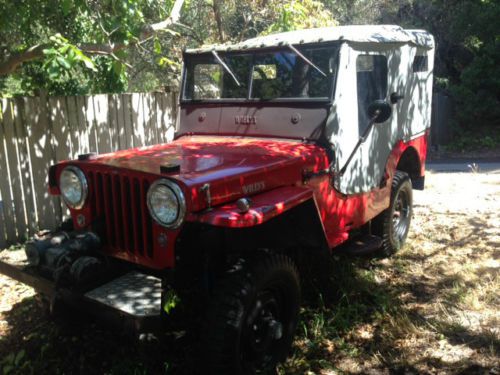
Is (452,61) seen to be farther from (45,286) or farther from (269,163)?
(45,286)

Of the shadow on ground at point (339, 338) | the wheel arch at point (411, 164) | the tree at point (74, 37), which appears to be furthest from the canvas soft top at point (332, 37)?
the shadow on ground at point (339, 338)

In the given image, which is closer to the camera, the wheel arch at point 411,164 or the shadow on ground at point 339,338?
the shadow on ground at point 339,338

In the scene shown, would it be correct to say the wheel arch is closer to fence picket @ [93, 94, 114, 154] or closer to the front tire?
the front tire

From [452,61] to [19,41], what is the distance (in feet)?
43.7

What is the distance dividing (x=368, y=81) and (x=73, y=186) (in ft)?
8.56

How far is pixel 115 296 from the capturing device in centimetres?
283

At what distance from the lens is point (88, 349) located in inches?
140

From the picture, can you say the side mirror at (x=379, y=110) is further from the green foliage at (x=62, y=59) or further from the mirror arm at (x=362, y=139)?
the green foliage at (x=62, y=59)

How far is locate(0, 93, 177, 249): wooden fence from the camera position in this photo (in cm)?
541

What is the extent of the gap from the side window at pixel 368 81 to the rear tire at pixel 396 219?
38.0 inches

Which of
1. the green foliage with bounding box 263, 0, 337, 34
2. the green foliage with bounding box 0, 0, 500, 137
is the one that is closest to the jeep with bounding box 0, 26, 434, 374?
the green foliage with bounding box 0, 0, 500, 137

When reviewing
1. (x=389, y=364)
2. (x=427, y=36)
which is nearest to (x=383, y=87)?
(x=427, y=36)

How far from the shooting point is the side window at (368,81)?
13.8ft

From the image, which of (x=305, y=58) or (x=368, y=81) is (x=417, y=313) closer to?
(x=368, y=81)
